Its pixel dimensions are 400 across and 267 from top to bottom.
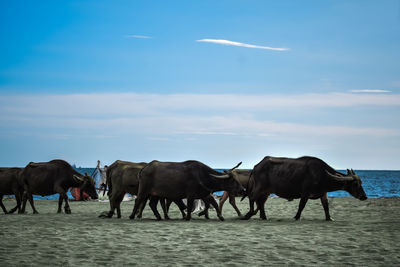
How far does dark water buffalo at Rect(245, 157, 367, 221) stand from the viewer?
15219 mm

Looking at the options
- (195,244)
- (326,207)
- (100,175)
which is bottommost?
(195,244)

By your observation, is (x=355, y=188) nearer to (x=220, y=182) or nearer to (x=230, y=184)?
(x=230, y=184)

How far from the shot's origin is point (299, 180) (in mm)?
15320

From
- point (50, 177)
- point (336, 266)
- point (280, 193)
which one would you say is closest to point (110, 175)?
point (50, 177)

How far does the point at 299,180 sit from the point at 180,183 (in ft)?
11.6

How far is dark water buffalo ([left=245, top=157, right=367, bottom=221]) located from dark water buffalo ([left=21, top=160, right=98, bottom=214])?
600 cm

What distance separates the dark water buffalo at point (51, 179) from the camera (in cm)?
1777

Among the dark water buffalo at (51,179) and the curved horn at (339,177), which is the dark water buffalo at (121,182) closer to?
the dark water buffalo at (51,179)

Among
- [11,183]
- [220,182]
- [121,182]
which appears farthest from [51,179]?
[220,182]

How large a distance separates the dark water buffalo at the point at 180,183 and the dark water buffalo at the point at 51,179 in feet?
11.1

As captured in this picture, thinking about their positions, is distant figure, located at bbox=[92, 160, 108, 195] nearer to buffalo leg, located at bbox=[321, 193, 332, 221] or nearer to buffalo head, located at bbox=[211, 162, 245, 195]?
buffalo head, located at bbox=[211, 162, 245, 195]

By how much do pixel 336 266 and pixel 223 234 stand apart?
→ 3.79m

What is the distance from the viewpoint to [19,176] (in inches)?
719

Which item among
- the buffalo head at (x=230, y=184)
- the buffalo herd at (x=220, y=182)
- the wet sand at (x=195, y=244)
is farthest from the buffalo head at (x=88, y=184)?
the buffalo head at (x=230, y=184)
